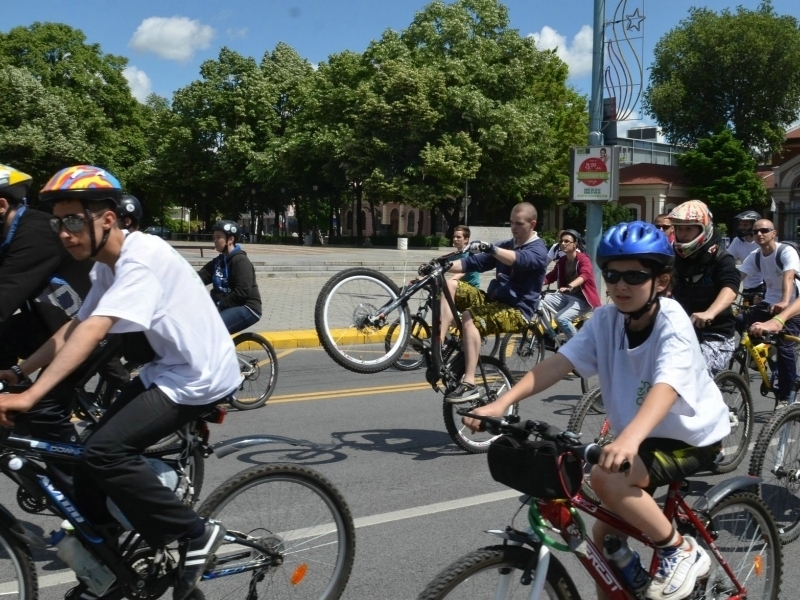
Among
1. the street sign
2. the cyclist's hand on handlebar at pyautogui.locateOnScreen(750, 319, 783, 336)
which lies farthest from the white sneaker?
the street sign

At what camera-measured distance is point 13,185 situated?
4.18m

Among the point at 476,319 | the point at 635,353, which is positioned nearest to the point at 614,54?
the point at 476,319

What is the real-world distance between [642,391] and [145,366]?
1821 mm

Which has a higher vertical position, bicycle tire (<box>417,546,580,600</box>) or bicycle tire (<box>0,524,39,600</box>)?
bicycle tire (<box>417,546,580,600</box>)

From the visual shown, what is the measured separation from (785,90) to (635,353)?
6741 cm

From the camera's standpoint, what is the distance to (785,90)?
207ft

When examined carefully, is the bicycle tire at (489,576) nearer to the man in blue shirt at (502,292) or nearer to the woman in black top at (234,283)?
the man in blue shirt at (502,292)

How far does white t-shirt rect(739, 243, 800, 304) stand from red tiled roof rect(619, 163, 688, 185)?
58005mm

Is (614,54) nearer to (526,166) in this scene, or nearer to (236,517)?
(236,517)

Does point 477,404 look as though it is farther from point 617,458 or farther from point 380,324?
point 617,458

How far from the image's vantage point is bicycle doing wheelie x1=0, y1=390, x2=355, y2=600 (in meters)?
3.13

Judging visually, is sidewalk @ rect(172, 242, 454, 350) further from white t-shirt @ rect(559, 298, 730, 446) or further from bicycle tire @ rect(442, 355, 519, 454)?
white t-shirt @ rect(559, 298, 730, 446)

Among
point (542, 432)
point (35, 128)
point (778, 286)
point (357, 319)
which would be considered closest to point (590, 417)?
point (357, 319)

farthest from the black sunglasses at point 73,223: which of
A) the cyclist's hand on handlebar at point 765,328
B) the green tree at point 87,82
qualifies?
the green tree at point 87,82
